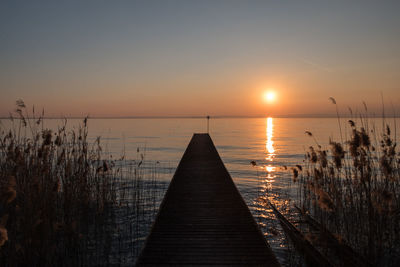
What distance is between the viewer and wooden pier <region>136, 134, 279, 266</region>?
4012 millimetres

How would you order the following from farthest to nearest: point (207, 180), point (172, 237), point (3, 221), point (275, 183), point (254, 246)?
point (275, 183)
point (207, 180)
point (172, 237)
point (254, 246)
point (3, 221)

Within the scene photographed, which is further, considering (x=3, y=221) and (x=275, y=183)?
(x=275, y=183)

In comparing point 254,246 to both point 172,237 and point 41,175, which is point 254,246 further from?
point 41,175

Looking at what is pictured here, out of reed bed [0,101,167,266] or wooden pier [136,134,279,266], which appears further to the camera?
wooden pier [136,134,279,266]

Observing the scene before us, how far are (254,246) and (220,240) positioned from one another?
0.55 meters

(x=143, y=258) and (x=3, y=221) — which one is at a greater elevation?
(x=3, y=221)

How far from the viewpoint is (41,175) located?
4.86 m

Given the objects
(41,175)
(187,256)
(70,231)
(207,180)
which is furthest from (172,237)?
(207,180)

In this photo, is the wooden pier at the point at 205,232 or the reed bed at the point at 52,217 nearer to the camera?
the reed bed at the point at 52,217

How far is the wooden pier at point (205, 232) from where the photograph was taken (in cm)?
401

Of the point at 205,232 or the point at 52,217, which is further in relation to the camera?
the point at 205,232

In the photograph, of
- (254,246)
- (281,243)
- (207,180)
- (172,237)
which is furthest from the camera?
(207,180)

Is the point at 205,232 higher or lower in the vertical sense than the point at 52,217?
lower

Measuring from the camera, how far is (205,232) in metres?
4.89
